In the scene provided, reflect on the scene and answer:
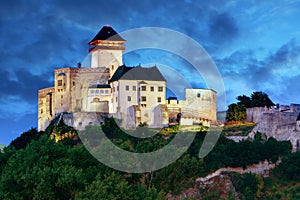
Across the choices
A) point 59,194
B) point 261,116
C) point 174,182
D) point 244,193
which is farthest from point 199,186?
point 59,194

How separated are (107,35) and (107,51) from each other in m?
Result: 2.75

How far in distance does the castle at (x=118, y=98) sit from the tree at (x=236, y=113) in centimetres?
185

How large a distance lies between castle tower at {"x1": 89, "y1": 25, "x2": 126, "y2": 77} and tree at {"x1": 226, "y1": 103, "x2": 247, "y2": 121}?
1503cm

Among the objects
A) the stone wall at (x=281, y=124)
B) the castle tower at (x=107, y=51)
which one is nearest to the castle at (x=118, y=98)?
the castle tower at (x=107, y=51)

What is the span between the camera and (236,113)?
7931cm

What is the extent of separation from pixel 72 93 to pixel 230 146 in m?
25.3

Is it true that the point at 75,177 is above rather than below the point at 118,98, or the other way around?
below

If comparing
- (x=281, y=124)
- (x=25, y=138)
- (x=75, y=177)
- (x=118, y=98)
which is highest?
(x=118, y=98)

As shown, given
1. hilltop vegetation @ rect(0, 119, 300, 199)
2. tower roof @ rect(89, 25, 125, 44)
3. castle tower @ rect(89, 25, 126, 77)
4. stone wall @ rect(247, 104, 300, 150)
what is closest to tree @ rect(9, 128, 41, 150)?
castle tower @ rect(89, 25, 126, 77)

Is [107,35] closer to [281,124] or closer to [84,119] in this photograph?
[84,119]

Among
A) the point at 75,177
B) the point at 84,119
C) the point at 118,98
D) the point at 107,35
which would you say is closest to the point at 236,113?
the point at 118,98

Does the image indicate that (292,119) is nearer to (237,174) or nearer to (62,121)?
(237,174)

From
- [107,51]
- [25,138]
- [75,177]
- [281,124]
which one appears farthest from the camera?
[107,51]

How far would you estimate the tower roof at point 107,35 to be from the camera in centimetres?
8729
